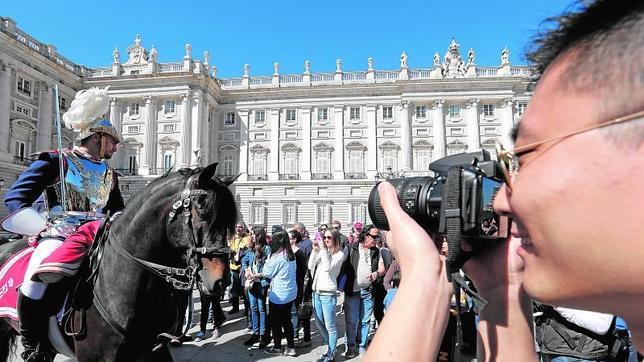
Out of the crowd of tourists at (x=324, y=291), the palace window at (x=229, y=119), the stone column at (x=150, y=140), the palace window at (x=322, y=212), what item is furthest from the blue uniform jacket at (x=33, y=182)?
the palace window at (x=229, y=119)

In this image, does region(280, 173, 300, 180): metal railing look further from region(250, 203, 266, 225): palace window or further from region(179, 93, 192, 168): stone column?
region(179, 93, 192, 168): stone column

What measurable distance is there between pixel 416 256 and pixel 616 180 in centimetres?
37

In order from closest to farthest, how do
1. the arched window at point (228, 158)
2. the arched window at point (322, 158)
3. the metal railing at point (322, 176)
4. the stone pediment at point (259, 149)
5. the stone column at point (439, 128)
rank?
1. the stone column at point (439, 128)
2. the metal railing at point (322, 176)
3. the arched window at point (322, 158)
4. the stone pediment at point (259, 149)
5. the arched window at point (228, 158)

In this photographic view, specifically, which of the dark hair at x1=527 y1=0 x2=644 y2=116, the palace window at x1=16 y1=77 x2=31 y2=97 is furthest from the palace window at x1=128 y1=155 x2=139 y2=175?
the dark hair at x1=527 y1=0 x2=644 y2=116

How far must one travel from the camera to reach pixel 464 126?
3472 centimetres

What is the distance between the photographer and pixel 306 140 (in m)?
36.0

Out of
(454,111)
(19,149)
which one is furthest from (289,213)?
(19,149)

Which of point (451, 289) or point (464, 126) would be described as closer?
point (451, 289)

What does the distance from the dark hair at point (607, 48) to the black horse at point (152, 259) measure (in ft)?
7.06

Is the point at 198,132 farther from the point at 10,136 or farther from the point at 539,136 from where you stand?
the point at 539,136

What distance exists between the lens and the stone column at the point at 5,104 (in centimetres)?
2622

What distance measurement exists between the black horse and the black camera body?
1.69 meters

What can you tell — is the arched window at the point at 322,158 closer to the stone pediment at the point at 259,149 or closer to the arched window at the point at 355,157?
the arched window at the point at 355,157

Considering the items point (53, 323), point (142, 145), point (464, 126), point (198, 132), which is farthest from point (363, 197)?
point (53, 323)
